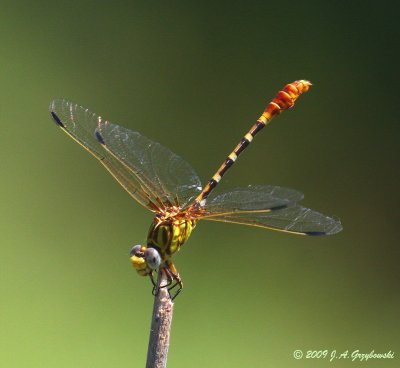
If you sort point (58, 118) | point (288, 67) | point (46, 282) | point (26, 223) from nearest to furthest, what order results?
point (58, 118) < point (46, 282) < point (26, 223) < point (288, 67)

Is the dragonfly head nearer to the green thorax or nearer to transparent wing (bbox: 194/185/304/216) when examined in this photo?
the green thorax

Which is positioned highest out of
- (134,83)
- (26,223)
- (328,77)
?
(328,77)

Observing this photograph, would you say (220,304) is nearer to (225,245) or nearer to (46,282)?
(225,245)

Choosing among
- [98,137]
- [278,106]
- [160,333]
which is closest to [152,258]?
[160,333]

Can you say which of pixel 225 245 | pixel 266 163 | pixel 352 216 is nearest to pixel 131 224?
pixel 225 245

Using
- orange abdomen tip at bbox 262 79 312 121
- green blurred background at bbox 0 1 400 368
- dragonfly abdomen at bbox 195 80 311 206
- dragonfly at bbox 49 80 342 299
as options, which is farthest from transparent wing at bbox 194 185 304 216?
green blurred background at bbox 0 1 400 368

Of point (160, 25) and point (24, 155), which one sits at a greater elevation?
point (160, 25)

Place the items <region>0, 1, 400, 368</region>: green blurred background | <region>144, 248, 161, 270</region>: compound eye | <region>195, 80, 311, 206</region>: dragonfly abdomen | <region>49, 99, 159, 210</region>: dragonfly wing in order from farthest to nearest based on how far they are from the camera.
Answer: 1. <region>0, 1, 400, 368</region>: green blurred background
2. <region>195, 80, 311, 206</region>: dragonfly abdomen
3. <region>49, 99, 159, 210</region>: dragonfly wing
4. <region>144, 248, 161, 270</region>: compound eye
